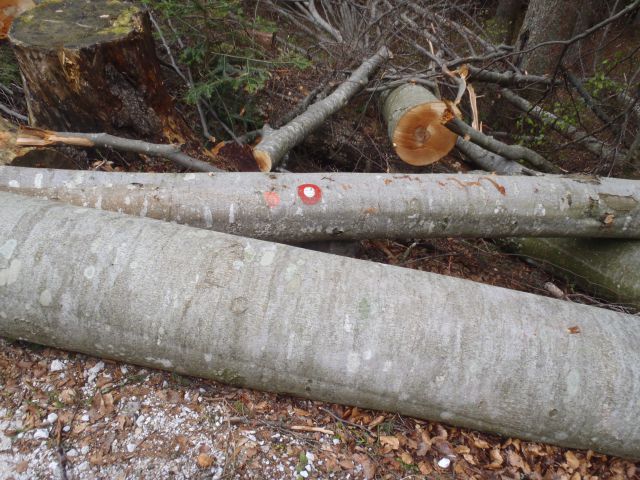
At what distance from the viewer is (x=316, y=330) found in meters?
1.70

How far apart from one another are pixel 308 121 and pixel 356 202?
4.78 feet

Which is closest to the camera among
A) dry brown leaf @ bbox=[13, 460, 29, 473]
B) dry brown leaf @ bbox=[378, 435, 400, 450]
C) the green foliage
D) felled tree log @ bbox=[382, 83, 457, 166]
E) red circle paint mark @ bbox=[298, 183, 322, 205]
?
dry brown leaf @ bbox=[13, 460, 29, 473]

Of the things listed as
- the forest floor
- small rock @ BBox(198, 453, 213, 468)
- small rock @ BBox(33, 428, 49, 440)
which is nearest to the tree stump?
the forest floor

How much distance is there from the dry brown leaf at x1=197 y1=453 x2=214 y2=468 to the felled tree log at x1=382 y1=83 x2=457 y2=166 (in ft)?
10.3

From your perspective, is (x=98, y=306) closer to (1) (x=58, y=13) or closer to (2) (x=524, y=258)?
(1) (x=58, y=13)

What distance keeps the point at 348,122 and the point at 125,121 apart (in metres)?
2.46

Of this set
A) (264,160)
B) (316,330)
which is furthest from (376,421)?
(264,160)

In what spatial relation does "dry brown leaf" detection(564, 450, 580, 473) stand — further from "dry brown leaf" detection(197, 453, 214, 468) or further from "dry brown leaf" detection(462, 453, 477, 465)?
"dry brown leaf" detection(197, 453, 214, 468)

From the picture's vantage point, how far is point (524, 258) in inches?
153

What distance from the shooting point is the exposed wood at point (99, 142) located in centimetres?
281

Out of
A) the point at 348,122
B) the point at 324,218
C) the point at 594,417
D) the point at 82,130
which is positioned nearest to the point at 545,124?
the point at 348,122

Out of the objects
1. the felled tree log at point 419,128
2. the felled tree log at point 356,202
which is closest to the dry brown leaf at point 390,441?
the felled tree log at point 356,202

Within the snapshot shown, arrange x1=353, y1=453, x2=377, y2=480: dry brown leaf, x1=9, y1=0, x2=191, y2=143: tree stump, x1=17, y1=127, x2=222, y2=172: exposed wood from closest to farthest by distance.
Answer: x1=353, y1=453, x2=377, y2=480: dry brown leaf → x1=17, y1=127, x2=222, y2=172: exposed wood → x1=9, y1=0, x2=191, y2=143: tree stump

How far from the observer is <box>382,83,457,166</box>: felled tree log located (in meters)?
3.68
